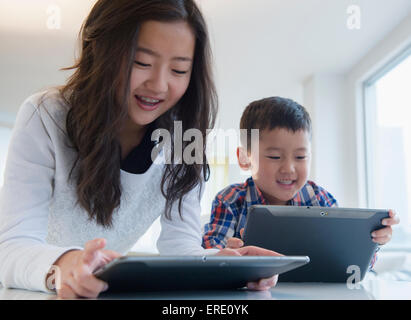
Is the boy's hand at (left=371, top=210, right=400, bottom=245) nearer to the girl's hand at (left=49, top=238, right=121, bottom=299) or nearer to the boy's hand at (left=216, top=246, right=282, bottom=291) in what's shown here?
the boy's hand at (left=216, top=246, right=282, bottom=291)

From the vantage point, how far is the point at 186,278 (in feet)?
1.79

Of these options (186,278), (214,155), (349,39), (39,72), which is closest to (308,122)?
(186,278)

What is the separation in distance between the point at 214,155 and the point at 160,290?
320 inches

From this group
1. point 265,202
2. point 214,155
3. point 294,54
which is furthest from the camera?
point 214,155

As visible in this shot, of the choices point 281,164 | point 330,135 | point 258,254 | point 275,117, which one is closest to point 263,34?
point 330,135

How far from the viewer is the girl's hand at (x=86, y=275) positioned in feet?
1.71

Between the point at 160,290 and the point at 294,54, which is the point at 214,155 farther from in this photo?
the point at 160,290

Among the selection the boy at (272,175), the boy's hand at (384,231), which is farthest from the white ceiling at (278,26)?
the boy's hand at (384,231)

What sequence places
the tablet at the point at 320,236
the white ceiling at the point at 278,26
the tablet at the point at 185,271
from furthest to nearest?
the white ceiling at the point at 278,26
the tablet at the point at 320,236
the tablet at the point at 185,271

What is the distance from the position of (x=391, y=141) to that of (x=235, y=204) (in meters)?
3.44

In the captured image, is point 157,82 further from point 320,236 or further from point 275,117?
point 275,117

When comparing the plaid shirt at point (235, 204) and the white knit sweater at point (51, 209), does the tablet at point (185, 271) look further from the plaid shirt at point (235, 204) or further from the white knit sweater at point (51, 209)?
the plaid shirt at point (235, 204)

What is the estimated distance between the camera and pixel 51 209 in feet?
2.92

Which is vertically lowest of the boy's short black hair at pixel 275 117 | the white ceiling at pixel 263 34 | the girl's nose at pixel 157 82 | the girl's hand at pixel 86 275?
the girl's hand at pixel 86 275
